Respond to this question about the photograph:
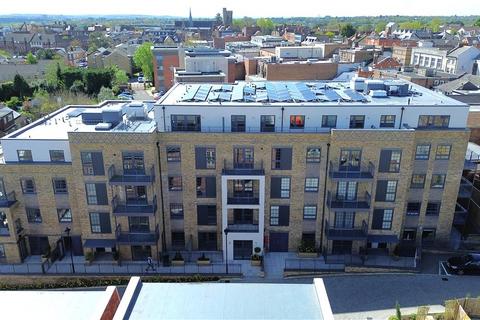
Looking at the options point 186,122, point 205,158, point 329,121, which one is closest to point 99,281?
point 205,158

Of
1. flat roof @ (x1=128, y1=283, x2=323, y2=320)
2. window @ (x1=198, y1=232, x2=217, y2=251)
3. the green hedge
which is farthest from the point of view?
window @ (x1=198, y1=232, x2=217, y2=251)

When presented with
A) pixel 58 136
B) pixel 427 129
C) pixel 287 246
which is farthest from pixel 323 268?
pixel 58 136

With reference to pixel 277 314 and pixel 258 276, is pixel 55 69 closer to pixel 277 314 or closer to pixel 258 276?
pixel 258 276

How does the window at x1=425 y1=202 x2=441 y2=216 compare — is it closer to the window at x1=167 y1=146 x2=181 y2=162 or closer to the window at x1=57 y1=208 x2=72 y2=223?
the window at x1=167 y1=146 x2=181 y2=162

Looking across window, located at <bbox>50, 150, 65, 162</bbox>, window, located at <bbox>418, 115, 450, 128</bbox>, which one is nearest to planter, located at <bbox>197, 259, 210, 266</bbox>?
window, located at <bbox>50, 150, 65, 162</bbox>

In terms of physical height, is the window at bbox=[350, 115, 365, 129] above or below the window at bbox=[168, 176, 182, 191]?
above

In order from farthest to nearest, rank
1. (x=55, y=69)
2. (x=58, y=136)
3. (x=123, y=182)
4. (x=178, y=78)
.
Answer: (x=55, y=69) → (x=178, y=78) → (x=58, y=136) → (x=123, y=182)
